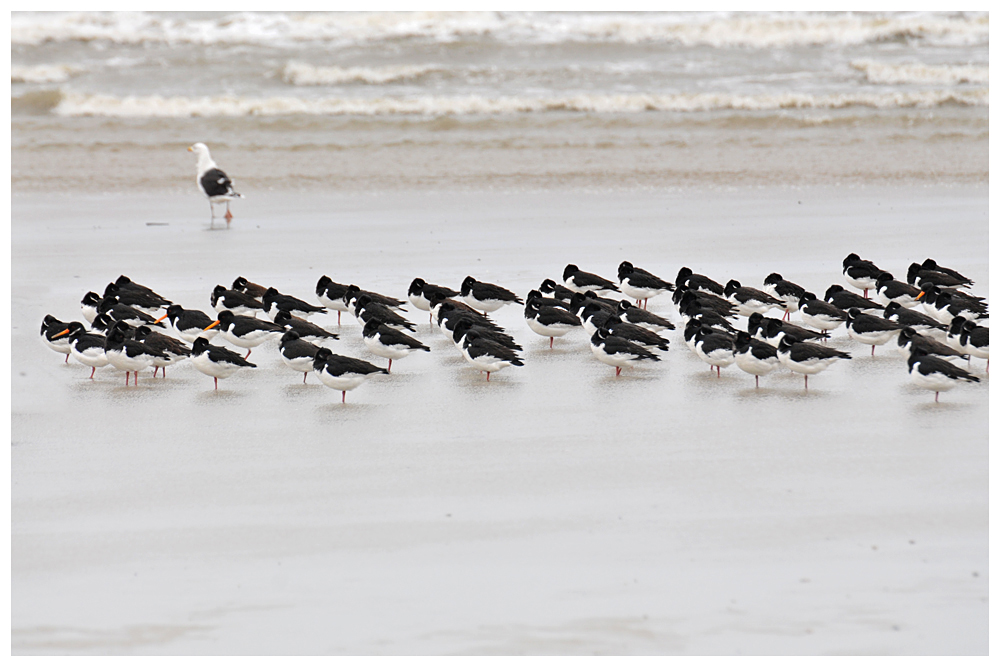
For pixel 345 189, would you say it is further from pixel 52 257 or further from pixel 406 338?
pixel 406 338

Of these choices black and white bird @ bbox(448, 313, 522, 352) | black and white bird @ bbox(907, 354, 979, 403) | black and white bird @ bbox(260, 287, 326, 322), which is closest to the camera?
black and white bird @ bbox(907, 354, 979, 403)

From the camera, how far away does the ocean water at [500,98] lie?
62.9ft

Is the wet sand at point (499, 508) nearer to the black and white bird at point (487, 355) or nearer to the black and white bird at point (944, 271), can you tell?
the black and white bird at point (487, 355)

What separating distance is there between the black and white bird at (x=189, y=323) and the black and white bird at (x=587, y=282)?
3.43m

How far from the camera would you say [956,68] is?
29.5 m

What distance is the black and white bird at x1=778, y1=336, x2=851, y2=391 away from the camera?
7.42m

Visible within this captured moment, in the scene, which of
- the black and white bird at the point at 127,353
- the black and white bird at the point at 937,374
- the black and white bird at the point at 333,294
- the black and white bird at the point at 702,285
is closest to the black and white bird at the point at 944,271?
the black and white bird at the point at 702,285

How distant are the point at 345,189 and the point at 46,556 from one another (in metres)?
13.1

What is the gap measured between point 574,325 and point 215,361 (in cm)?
273

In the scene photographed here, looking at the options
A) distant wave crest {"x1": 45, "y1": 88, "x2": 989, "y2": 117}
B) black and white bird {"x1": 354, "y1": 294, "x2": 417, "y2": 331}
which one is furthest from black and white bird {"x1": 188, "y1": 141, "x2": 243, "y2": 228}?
distant wave crest {"x1": 45, "y1": 88, "x2": 989, "y2": 117}

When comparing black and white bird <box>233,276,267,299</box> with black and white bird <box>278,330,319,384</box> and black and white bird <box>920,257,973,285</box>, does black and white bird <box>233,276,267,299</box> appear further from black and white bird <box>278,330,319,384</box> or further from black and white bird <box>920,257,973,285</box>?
black and white bird <box>920,257,973,285</box>

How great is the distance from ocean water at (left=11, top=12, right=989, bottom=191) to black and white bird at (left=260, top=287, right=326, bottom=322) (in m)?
8.18

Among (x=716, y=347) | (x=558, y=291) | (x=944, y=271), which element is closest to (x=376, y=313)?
(x=558, y=291)

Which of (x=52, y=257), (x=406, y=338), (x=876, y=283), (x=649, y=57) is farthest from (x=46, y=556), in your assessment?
(x=649, y=57)
